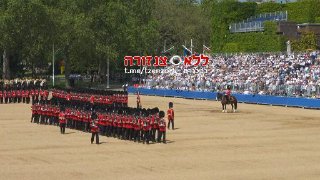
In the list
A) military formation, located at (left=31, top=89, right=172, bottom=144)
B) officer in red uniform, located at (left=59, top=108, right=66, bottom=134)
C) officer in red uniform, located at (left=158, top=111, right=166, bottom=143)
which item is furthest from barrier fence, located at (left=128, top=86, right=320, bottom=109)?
officer in red uniform, located at (left=158, top=111, right=166, bottom=143)

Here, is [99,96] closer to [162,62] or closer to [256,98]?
[256,98]

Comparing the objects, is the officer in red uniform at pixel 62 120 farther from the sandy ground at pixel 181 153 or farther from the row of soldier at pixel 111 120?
the sandy ground at pixel 181 153

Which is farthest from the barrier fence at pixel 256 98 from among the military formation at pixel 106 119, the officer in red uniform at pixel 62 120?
the officer in red uniform at pixel 62 120

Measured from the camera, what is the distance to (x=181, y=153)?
25.7 meters

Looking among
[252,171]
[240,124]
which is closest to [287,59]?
[240,124]

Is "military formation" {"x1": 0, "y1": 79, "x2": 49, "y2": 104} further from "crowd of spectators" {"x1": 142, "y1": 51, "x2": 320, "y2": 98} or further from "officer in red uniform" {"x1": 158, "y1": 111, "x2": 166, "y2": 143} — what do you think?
"officer in red uniform" {"x1": 158, "y1": 111, "x2": 166, "y2": 143}

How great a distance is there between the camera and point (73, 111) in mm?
34250

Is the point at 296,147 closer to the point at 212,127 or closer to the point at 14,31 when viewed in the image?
the point at 212,127

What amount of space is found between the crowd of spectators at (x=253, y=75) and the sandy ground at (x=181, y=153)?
1308 cm

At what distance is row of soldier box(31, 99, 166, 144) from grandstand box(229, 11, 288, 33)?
44.7 meters

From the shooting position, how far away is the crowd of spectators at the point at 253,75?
5307 cm

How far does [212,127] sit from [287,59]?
972 inches

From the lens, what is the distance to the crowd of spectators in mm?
53072

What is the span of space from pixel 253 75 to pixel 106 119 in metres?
31.2
